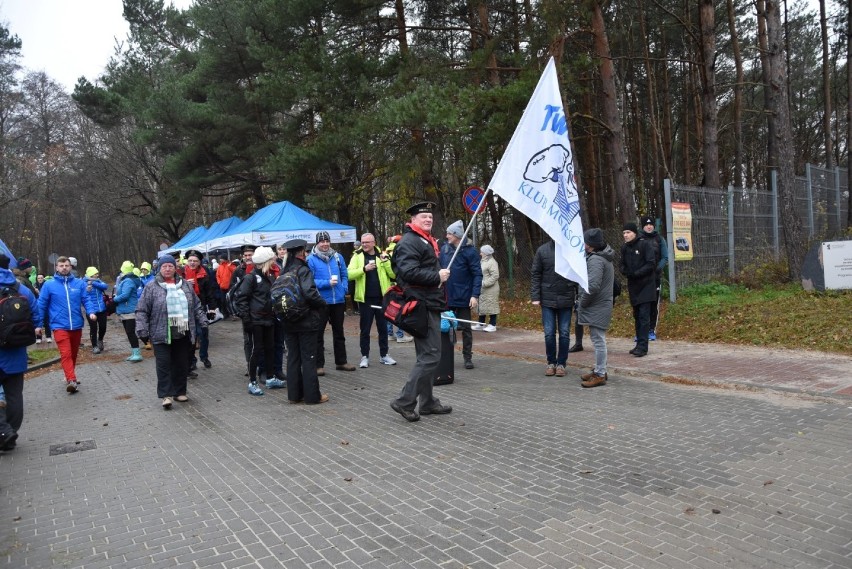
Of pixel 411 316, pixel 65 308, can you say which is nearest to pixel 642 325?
pixel 411 316

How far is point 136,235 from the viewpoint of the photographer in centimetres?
5984

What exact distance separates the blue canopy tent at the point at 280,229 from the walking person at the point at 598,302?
11.8 metres

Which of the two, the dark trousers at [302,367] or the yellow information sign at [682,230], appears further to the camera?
the yellow information sign at [682,230]

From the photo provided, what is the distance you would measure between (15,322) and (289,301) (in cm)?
269

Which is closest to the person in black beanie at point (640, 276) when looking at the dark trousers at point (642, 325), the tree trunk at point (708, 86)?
the dark trousers at point (642, 325)

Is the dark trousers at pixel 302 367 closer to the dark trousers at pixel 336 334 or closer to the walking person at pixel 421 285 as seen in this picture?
the walking person at pixel 421 285

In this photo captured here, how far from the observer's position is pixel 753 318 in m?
11.4

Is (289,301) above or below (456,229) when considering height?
below

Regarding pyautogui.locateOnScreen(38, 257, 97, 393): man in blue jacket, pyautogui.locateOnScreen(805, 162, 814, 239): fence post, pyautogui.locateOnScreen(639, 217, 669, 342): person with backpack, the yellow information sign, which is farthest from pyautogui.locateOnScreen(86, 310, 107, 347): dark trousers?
pyautogui.locateOnScreen(805, 162, 814, 239): fence post

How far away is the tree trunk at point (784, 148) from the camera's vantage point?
14.1 meters

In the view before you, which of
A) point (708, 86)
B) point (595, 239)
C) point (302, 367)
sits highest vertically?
point (708, 86)

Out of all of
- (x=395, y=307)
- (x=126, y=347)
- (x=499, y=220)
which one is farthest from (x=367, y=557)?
(x=499, y=220)

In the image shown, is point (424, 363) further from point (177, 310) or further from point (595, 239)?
point (177, 310)

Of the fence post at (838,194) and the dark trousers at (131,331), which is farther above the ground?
the fence post at (838,194)
